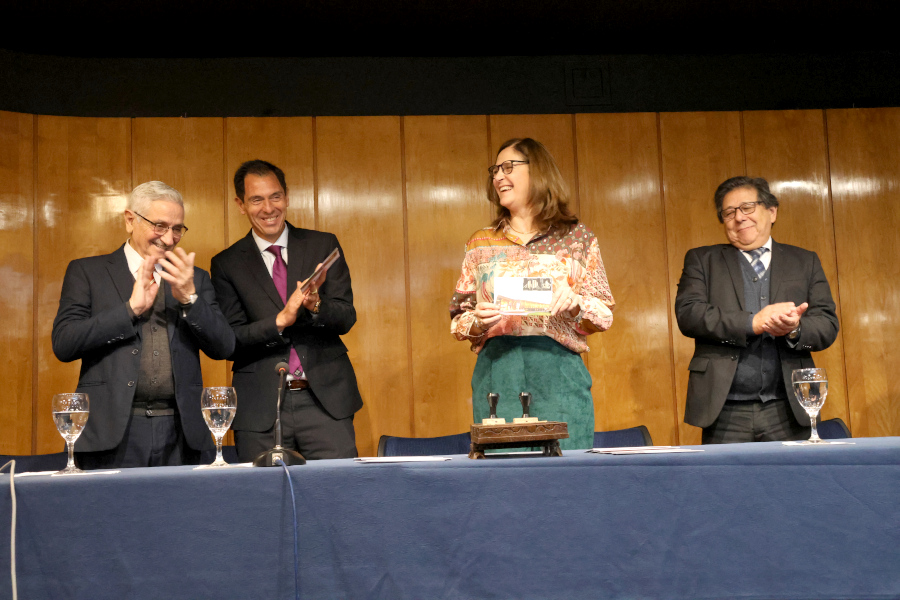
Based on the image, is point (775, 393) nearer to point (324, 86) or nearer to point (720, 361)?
point (720, 361)

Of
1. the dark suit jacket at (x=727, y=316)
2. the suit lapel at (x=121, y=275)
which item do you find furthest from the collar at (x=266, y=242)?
the dark suit jacket at (x=727, y=316)

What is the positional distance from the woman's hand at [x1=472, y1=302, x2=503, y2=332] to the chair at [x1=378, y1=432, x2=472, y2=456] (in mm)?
1132

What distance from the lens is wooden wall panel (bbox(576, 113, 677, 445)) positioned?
4.60 m

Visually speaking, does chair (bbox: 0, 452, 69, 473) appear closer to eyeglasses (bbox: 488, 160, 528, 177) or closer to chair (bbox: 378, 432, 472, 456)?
chair (bbox: 378, 432, 472, 456)

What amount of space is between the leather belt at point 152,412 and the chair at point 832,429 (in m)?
2.65

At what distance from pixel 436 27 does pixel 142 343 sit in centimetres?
273

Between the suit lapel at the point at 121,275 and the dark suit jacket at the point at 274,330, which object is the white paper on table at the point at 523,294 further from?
the suit lapel at the point at 121,275

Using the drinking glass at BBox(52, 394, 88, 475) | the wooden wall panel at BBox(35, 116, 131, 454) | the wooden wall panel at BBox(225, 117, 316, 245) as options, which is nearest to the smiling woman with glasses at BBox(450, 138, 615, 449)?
the drinking glass at BBox(52, 394, 88, 475)

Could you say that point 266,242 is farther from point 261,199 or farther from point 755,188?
point 755,188

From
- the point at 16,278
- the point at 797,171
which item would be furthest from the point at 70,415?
the point at 797,171

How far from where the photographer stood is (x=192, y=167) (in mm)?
4582

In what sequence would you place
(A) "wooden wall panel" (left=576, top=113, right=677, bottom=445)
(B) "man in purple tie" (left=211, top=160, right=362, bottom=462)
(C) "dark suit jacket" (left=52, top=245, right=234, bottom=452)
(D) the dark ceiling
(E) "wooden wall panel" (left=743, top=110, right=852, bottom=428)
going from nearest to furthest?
(C) "dark suit jacket" (left=52, top=245, right=234, bottom=452)
(B) "man in purple tie" (left=211, top=160, right=362, bottom=462)
(D) the dark ceiling
(A) "wooden wall panel" (left=576, top=113, right=677, bottom=445)
(E) "wooden wall panel" (left=743, top=110, right=852, bottom=428)

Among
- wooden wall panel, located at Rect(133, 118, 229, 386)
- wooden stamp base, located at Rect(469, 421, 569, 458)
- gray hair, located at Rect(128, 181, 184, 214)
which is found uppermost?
wooden wall panel, located at Rect(133, 118, 229, 386)

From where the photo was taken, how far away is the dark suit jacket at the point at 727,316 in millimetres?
2971
